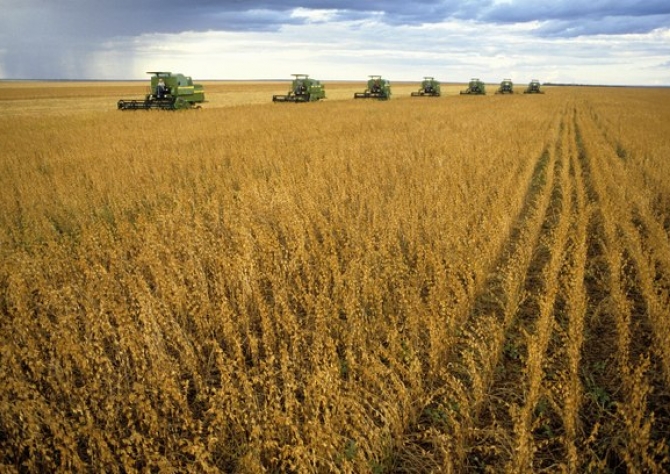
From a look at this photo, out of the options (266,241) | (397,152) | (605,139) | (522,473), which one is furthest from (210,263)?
(605,139)

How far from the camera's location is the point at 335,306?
3305mm

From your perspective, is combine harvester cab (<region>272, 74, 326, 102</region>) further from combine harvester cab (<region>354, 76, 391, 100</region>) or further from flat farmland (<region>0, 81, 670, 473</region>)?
flat farmland (<region>0, 81, 670, 473</region>)

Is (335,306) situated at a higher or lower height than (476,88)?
lower

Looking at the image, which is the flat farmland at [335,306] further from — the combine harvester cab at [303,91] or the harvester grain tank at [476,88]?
the harvester grain tank at [476,88]

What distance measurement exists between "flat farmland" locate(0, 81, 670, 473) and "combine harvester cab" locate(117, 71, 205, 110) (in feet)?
42.4

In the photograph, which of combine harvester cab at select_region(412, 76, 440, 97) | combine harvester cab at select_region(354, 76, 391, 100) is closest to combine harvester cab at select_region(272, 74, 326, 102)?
combine harvester cab at select_region(354, 76, 391, 100)

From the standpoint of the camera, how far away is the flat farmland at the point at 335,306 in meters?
2.42

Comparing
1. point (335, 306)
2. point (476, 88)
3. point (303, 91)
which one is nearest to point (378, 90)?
point (303, 91)

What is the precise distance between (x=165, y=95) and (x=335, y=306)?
2578cm

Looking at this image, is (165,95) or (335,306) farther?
(165,95)

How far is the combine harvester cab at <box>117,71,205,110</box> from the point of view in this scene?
24.4m

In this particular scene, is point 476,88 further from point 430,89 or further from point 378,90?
point 378,90

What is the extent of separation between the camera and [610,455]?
2.57 meters

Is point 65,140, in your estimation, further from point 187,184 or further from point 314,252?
point 314,252
